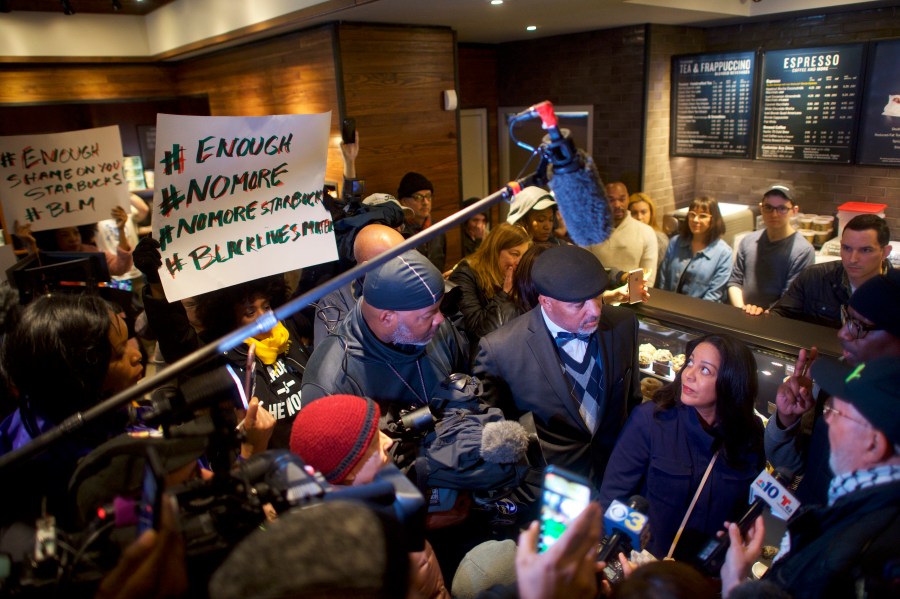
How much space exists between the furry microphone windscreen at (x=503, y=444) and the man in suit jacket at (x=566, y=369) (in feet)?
2.52

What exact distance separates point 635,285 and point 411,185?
2415mm

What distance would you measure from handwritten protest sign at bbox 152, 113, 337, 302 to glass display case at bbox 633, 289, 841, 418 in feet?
5.73

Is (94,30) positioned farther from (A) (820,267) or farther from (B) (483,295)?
(A) (820,267)

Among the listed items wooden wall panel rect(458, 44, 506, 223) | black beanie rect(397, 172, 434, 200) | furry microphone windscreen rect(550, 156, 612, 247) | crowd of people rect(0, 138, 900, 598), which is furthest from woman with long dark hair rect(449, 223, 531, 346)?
wooden wall panel rect(458, 44, 506, 223)

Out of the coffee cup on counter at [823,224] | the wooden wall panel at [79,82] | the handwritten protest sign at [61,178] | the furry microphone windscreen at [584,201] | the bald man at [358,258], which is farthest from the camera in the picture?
the wooden wall panel at [79,82]

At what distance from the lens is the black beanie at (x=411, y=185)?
4.85m

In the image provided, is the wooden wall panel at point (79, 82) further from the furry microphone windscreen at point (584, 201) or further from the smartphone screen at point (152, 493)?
the furry microphone windscreen at point (584, 201)

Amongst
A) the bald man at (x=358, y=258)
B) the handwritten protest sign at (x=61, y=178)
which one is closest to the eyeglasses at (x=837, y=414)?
the bald man at (x=358, y=258)

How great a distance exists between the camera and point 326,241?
265 centimetres

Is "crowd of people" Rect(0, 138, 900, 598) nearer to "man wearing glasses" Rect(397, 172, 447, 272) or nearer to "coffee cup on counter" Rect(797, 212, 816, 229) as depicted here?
"man wearing glasses" Rect(397, 172, 447, 272)

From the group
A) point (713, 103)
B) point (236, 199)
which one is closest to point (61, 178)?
point (236, 199)

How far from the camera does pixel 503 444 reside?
159cm

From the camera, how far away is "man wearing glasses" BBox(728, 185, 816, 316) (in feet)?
13.3

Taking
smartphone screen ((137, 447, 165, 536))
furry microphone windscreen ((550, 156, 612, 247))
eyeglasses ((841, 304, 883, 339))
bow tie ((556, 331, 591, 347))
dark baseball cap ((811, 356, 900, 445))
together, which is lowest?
bow tie ((556, 331, 591, 347))
